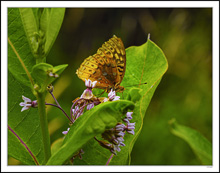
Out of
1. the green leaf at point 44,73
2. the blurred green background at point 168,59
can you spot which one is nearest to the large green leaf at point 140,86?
the green leaf at point 44,73

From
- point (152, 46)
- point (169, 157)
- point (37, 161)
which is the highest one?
point (152, 46)

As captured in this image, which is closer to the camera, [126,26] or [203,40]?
[203,40]

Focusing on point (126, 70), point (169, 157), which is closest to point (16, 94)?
point (126, 70)

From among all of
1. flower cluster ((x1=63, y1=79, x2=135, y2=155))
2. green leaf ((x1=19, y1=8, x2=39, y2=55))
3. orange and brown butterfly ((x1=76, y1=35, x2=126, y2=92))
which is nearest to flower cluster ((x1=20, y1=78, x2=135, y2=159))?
flower cluster ((x1=63, y1=79, x2=135, y2=155))

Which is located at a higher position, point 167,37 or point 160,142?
point 167,37

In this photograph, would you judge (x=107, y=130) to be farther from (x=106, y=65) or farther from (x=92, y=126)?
(x=106, y=65)

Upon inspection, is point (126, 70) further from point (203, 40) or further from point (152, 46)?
point (203, 40)

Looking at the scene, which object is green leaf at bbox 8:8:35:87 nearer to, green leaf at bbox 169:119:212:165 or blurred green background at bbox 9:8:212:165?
green leaf at bbox 169:119:212:165
